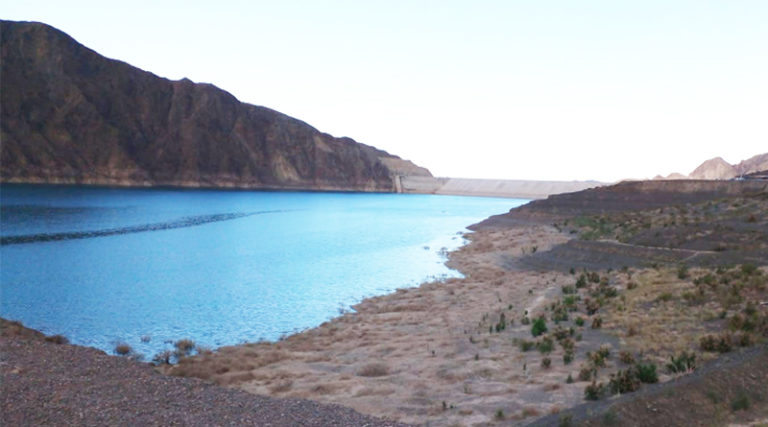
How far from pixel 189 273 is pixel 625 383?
29000 mm

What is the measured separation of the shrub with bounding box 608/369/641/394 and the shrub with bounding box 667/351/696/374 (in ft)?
3.78

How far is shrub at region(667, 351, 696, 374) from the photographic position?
38.4ft

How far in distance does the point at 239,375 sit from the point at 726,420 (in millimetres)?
9997

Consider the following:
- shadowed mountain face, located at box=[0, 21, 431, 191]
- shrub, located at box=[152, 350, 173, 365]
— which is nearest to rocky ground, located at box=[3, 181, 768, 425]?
shrub, located at box=[152, 350, 173, 365]

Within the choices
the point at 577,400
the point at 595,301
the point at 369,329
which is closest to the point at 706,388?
the point at 577,400

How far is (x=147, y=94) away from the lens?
170 metres

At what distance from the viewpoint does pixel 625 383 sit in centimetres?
1082

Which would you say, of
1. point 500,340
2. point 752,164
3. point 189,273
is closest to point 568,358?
point 500,340

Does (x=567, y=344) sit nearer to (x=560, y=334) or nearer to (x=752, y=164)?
(x=560, y=334)

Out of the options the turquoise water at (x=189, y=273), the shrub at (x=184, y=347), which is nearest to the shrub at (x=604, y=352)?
the turquoise water at (x=189, y=273)

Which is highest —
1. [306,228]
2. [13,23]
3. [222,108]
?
[13,23]

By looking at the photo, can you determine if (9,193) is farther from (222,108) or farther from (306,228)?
(222,108)

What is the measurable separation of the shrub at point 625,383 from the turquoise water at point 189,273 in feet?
41.2

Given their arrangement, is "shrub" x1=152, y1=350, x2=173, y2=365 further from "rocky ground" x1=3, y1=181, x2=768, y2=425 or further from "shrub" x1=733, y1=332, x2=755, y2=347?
"shrub" x1=733, y1=332, x2=755, y2=347
